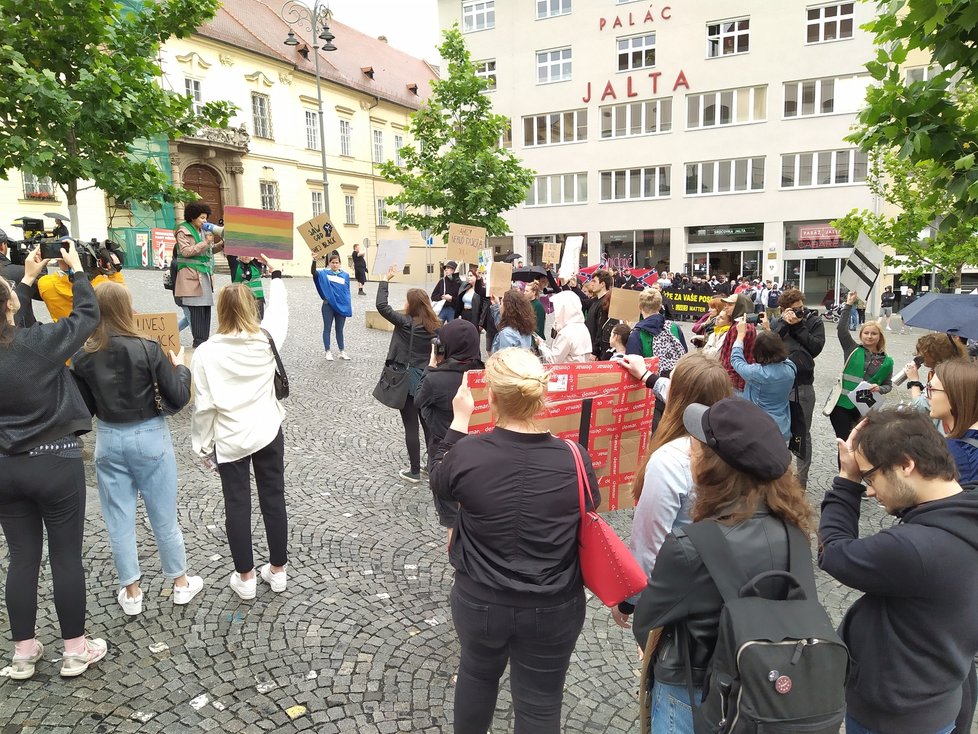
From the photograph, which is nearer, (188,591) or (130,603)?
(130,603)

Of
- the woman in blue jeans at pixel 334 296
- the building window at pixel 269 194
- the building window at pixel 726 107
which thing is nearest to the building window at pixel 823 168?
the building window at pixel 726 107

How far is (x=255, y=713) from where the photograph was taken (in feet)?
9.86

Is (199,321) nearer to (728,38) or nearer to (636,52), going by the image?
(636,52)

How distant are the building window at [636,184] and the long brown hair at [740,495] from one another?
3335 cm

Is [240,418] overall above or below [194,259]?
below

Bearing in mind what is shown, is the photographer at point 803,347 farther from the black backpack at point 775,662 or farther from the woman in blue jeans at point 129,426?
the woman in blue jeans at point 129,426

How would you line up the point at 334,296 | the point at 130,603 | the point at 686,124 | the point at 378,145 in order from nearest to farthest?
the point at 130,603 < the point at 334,296 < the point at 686,124 < the point at 378,145

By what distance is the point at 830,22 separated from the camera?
29.0 meters

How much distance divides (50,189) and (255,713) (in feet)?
97.6

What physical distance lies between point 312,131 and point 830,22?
28298mm

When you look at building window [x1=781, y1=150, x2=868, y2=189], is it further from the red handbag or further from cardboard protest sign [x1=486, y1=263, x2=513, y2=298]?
the red handbag

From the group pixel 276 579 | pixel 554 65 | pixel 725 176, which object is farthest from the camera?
pixel 554 65

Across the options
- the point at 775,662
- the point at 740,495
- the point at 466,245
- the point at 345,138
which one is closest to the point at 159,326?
the point at 740,495

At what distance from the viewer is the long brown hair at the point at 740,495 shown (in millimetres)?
1907
